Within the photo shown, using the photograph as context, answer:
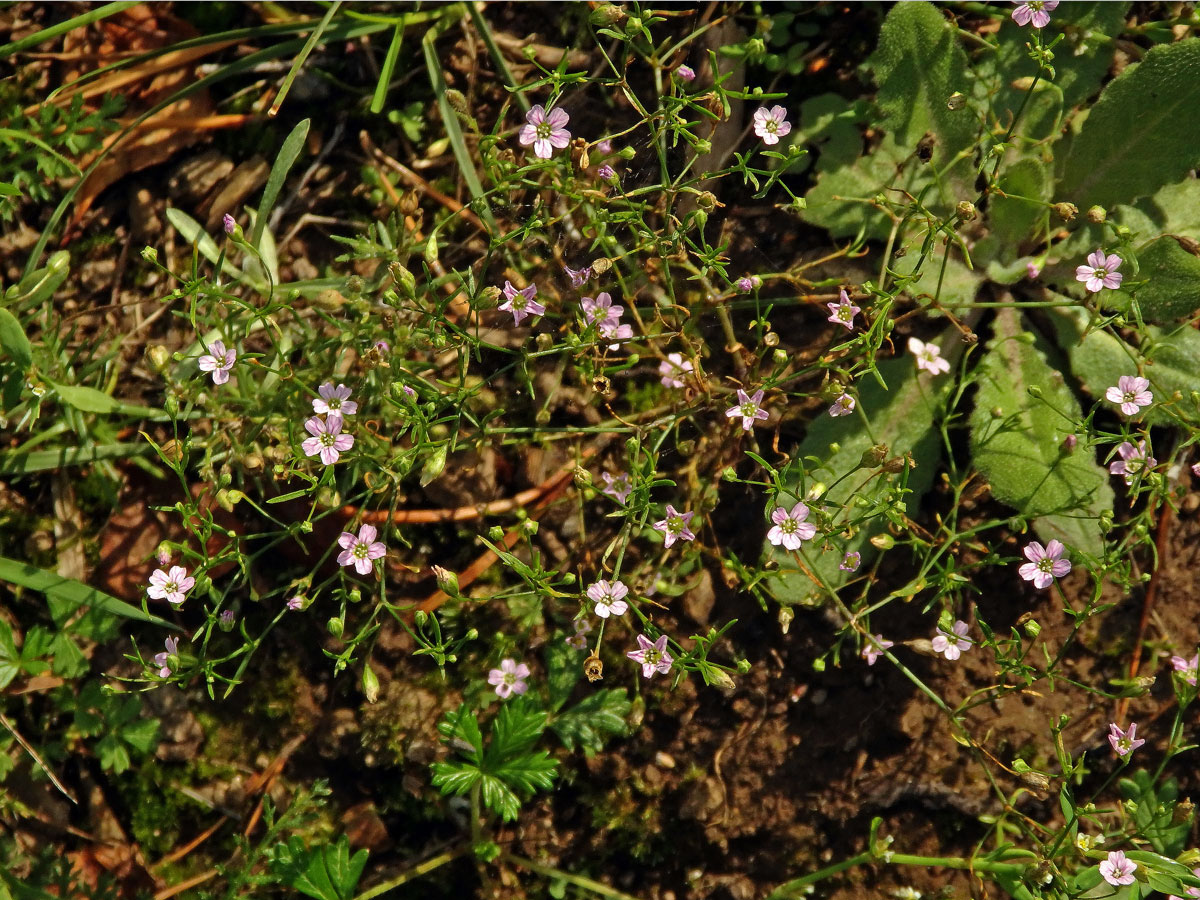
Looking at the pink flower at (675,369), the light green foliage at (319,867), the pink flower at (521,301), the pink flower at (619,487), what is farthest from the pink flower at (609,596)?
the light green foliage at (319,867)

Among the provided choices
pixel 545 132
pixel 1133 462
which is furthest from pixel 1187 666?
pixel 545 132

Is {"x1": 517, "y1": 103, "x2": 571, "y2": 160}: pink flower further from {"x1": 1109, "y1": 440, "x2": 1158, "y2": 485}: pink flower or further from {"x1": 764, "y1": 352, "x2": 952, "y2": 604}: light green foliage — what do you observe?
{"x1": 1109, "y1": 440, "x2": 1158, "y2": 485}: pink flower

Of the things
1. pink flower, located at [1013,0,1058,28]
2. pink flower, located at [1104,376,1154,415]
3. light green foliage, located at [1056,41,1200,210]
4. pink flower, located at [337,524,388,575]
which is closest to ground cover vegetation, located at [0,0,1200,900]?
light green foliage, located at [1056,41,1200,210]

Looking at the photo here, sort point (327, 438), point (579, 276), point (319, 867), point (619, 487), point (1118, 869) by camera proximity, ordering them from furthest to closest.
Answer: point (319, 867) → point (619, 487) → point (579, 276) → point (327, 438) → point (1118, 869)

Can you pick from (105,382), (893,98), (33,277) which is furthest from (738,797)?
(33,277)

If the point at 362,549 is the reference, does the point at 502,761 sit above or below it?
below

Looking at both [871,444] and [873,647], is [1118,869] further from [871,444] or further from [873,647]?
[871,444]

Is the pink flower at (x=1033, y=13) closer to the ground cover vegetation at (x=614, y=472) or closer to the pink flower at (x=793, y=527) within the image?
the ground cover vegetation at (x=614, y=472)
